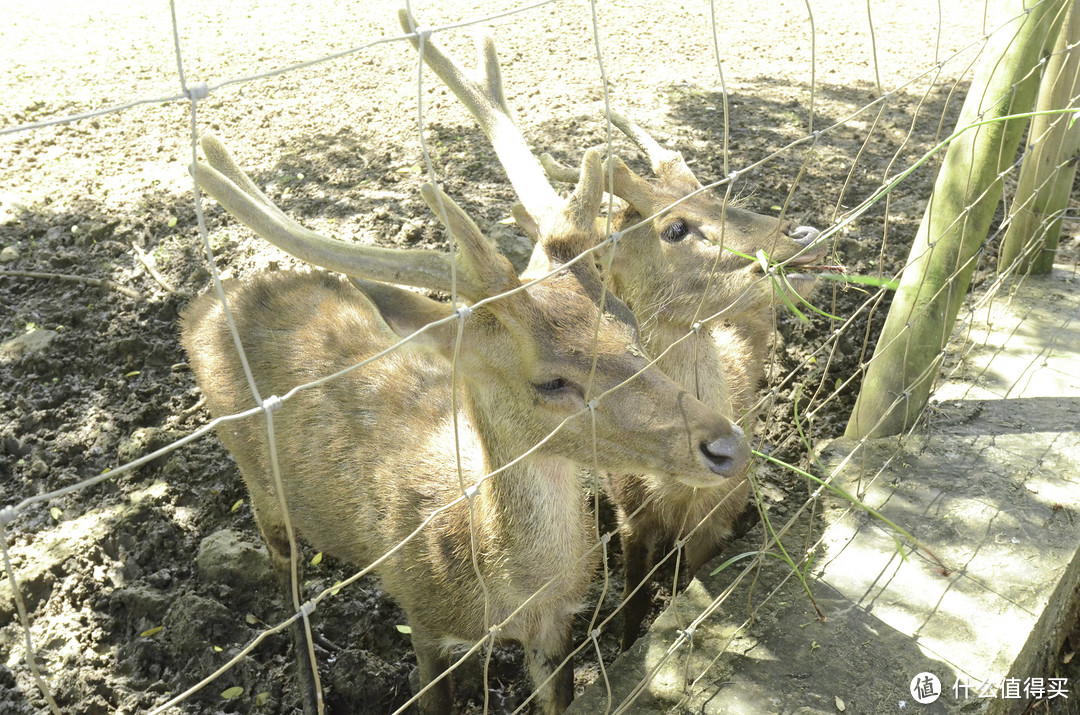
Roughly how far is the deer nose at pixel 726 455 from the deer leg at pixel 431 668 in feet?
3.55

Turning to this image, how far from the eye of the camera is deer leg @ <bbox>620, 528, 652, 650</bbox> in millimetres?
3148

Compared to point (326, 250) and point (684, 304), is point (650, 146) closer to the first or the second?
point (684, 304)

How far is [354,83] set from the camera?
6246 mm

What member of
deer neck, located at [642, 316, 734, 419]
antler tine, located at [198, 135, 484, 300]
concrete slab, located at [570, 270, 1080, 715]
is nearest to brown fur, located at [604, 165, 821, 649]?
deer neck, located at [642, 316, 734, 419]

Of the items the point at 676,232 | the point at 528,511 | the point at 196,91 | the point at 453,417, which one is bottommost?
the point at 528,511

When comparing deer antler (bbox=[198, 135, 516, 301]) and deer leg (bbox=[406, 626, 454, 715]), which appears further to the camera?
deer leg (bbox=[406, 626, 454, 715])

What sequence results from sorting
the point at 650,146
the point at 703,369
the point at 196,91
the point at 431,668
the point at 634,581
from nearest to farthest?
the point at 196,91 < the point at 431,668 < the point at 703,369 < the point at 634,581 < the point at 650,146

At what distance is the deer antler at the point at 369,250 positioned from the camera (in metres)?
1.77

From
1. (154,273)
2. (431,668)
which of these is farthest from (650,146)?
(154,273)

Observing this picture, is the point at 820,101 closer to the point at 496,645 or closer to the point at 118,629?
the point at 496,645

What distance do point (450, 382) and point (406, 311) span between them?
2.72ft

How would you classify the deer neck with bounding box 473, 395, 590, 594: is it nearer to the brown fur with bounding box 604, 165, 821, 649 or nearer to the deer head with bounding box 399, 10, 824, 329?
the brown fur with bounding box 604, 165, 821, 649

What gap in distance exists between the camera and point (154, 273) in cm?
441

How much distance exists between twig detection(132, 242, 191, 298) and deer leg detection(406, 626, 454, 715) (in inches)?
93.0
